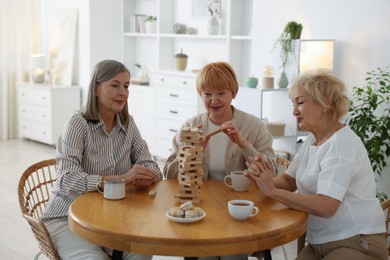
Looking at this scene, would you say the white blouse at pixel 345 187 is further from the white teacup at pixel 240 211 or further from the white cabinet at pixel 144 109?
the white cabinet at pixel 144 109

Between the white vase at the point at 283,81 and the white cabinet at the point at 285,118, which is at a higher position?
the white vase at the point at 283,81

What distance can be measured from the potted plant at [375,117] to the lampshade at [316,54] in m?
0.34

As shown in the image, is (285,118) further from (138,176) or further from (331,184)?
(331,184)

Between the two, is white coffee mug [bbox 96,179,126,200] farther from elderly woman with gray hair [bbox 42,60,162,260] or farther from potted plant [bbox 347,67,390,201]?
potted plant [bbox 347,67,390,201]

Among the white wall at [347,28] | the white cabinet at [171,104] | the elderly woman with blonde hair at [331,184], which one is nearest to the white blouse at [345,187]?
the elderly woman with blonde hair at [331,184]

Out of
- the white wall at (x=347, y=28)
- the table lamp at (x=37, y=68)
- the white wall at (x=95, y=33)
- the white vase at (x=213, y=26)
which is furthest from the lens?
the table lamp at (x=37, y=68)

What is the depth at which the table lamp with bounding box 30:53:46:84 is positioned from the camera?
7324mm

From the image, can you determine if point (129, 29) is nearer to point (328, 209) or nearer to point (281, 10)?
point (281, 10)

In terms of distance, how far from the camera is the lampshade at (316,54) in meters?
4.35

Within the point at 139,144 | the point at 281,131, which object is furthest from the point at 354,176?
the point at 281,131

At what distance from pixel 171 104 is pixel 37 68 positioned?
2246 millimetres

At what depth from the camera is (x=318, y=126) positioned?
7.65ft

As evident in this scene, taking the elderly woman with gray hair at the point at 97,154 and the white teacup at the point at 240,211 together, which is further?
the elderly woman with gray hair at the point at 97,154

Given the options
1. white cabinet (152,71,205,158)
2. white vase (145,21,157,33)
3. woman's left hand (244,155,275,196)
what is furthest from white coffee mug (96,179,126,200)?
white vase (145,21,157,33)
